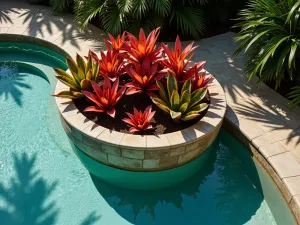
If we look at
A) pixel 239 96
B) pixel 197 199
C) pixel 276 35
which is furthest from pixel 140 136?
pixel 276 35

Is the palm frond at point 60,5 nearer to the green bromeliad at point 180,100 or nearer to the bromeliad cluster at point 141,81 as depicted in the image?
the bromeliad cluster at point 141,81

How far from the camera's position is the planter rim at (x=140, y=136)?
3.42m

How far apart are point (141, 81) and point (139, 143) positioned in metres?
0.88

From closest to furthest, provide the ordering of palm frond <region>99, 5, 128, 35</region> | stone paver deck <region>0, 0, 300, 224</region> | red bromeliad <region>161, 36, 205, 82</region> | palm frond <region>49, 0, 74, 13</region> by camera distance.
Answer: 1. stone paver deck <region>0, 0, 300, 224</region>
2. red bromeliad <region>161, 36, 205, 82</region>
3. palm frond <region>99, 5, 128, 35</region>
4. palm frond <region>49, 0, 74, 13</region>

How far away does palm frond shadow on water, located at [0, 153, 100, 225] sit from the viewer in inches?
134

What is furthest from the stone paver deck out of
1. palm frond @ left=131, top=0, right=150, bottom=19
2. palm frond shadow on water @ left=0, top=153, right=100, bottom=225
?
palm frond shadow on water @ left=0, top=153, right=100, bottom=225

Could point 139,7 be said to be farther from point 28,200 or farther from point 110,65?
point 28,200

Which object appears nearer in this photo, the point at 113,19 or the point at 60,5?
the point at 113,19

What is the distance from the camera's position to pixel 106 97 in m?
3.76

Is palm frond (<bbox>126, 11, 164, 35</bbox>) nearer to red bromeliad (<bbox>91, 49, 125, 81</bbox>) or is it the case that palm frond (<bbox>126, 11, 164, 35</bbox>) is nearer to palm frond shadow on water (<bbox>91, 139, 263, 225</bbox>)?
red bromeliad (<bbox>91, 49, 125, 81</bbox>)

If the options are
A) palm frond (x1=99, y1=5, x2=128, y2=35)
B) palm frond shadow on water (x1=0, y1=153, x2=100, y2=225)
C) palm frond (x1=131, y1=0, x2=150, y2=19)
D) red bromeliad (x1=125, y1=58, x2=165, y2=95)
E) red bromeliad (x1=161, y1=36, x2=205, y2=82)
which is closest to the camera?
palm frond shadow on water (x1=0, y1=153, x2=100, y2=225)

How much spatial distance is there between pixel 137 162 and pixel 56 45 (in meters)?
3.23

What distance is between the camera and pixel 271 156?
12.1 feet

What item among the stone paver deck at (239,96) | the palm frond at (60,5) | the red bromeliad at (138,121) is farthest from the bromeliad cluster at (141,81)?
the palm frond at (60,5)
